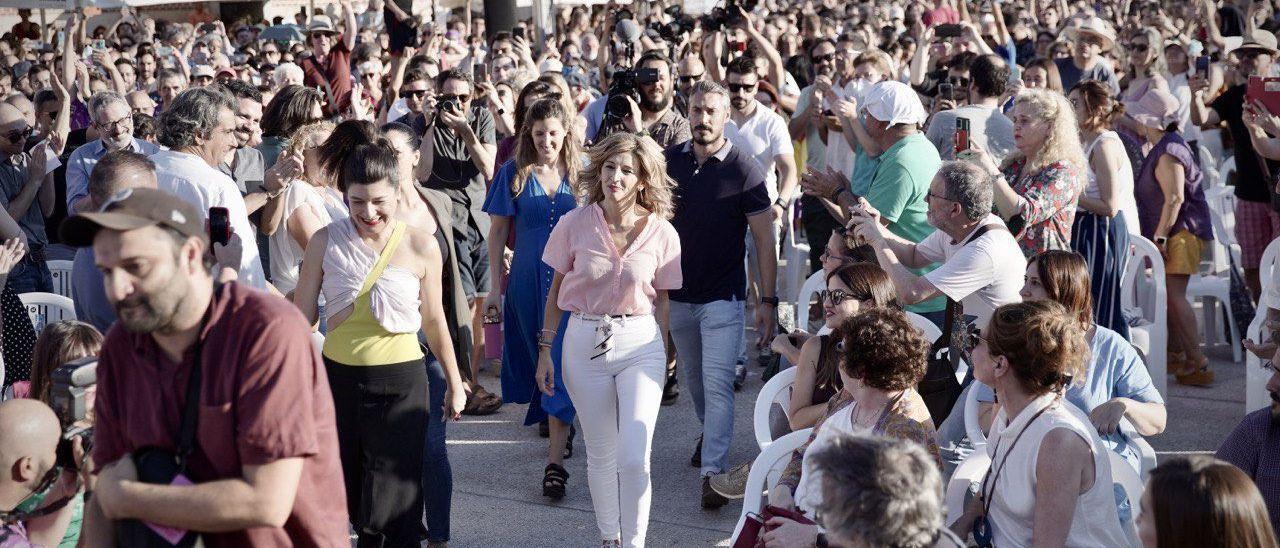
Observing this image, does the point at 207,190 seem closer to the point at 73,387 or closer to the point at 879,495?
the point at 73,387

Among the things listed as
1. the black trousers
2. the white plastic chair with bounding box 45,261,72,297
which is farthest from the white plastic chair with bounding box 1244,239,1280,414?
the white plastic chair with bounding box 45,261,72,297

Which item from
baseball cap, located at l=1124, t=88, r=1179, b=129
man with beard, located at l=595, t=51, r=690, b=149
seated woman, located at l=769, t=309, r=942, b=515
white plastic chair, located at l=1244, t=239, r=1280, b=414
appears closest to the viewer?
seated woman, located at l=769, t=309, r=942, b=515

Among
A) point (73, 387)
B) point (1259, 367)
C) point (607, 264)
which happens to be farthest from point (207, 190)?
point (1259, 367)

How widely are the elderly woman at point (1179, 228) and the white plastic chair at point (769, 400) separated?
307cm

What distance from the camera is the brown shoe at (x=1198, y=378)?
6.53 meters

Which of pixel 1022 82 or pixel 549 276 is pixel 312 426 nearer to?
pixel 549 276

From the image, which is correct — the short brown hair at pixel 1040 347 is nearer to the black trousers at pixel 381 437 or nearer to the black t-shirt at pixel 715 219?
the black trousers at pixel 381 437

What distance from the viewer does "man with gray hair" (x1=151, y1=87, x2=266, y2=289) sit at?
4.14 meters

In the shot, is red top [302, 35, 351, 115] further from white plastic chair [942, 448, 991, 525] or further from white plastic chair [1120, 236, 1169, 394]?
white plastic chair [942, 448, 991, 525]

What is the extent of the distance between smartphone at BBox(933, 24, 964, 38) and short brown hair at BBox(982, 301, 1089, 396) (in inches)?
300

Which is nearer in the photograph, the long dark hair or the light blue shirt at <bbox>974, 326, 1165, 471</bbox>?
the light blue shirt at <bbox>974, 326, 1165, 471</bbox>

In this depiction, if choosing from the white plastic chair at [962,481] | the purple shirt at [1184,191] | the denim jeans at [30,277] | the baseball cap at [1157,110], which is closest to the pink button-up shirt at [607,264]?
the white plastic chair at [962,481]

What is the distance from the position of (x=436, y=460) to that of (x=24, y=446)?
5.53ft

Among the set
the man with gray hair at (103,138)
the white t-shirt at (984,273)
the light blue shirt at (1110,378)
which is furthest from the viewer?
the man with gray hair at (103,138)
